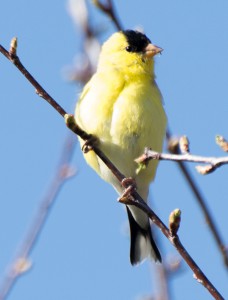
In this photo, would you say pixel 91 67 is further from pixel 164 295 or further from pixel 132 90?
pixel 164 295

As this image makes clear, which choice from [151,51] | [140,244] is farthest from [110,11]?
[140,244]

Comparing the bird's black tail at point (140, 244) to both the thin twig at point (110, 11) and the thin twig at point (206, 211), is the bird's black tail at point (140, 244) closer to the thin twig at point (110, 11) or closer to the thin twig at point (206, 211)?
the thin twig at point (206, 211)

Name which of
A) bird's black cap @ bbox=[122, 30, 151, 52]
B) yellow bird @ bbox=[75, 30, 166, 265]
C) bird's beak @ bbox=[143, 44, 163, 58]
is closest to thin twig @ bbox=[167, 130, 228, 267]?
A: yellow bird @ bbox=[75, 30, 166, 265]

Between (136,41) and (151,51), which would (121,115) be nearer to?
(151,51)

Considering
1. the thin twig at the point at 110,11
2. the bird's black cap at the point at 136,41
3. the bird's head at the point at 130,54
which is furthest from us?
the bird's black cap at the point at 136,41

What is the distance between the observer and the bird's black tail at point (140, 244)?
3.60m

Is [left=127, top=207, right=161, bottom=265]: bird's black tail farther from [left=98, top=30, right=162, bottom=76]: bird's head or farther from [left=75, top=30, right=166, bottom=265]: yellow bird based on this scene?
[left=98, top=30, right=162, bottom=76]: bird's head

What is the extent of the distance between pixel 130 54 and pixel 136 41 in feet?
0.47

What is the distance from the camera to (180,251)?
78.9 inches

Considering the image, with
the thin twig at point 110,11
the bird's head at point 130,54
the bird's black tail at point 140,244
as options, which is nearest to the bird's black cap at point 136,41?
the bird's head at point 130,54

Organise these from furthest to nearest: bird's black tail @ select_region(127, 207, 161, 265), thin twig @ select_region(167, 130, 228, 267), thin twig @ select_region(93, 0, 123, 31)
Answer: bird's black tail @ select_region(127, 207, 161, 265) < thin twig @ select_region(93, 0, 123, 31) < thin twig @ select_region(167, 130, 228, 267)

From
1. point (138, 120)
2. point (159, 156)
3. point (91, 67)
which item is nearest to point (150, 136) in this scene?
point (138, 120)

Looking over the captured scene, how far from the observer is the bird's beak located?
383 centimetres

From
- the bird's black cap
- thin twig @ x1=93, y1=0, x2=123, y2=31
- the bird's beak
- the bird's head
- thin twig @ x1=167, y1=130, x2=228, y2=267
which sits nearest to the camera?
thin twig @ x1=167, y1=130, x2=228, y2=267
